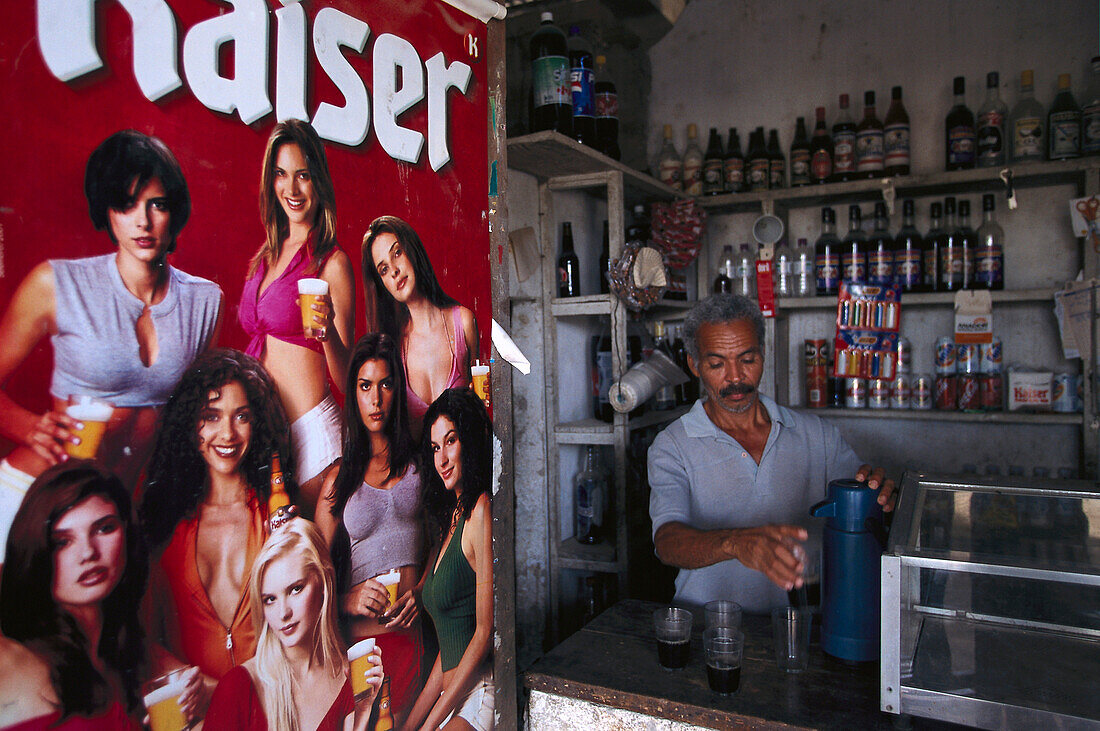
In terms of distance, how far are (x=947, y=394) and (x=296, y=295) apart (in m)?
2.58

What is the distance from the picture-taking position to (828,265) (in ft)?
9.18

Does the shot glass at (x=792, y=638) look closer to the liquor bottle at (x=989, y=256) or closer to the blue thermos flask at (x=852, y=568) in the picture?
the blue thermos flask at (x=852, y=568)

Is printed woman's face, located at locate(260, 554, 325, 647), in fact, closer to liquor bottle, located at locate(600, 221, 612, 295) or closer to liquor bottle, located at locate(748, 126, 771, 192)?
liquor bottle, located at locate(600, 221, 612, 295)

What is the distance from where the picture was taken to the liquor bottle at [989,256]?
255cm

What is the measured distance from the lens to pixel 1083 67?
2.58 metres

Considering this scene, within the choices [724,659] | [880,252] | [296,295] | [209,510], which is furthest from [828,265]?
[209,510]

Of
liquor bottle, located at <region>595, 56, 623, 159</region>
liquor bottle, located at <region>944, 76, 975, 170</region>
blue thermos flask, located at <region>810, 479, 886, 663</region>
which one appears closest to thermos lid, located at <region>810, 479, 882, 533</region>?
blue thermos flask, located at <region>810, 479, 886, 663</region>

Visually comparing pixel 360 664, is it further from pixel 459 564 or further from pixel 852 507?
pixel 852 507

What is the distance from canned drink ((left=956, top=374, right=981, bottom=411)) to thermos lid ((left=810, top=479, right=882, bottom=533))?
1598mm

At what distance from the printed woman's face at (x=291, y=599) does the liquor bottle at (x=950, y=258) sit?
2568mm

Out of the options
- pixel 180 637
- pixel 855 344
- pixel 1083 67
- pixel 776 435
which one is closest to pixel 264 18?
pixel 180 637

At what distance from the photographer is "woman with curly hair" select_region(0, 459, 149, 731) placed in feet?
1.78

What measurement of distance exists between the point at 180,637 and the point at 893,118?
2992 mm

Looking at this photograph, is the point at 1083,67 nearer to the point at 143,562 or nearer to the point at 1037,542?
the point at 1037,542
